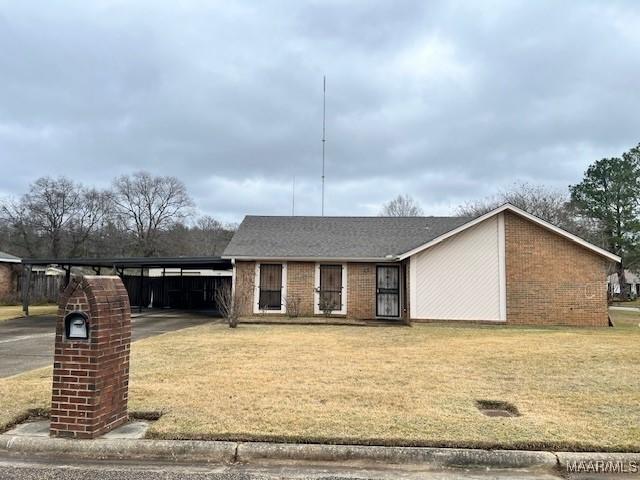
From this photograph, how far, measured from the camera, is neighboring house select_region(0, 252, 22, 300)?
30.0 m

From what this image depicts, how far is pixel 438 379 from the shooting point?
7.39m

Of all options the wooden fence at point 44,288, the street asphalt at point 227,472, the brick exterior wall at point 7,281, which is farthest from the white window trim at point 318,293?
the brick exterior wall at point 7,281

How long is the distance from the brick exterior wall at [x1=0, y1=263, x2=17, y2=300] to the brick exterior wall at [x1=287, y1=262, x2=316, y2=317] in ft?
66.8

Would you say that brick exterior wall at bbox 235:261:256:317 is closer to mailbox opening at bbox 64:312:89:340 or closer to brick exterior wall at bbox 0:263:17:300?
mailbox opening at bbox 64:312:89:340

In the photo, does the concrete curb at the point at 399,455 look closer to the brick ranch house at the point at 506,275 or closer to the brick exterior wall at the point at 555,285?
the brick ranch house at the point at 506,275

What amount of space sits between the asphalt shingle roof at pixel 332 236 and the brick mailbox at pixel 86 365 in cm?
1364

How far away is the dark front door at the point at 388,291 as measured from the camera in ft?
61.6

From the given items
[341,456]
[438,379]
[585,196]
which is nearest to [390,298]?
[438,379]

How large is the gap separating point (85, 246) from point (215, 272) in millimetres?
22847

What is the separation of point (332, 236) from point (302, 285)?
2.86 meters

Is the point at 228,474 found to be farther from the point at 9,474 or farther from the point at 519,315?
the point at 519,315

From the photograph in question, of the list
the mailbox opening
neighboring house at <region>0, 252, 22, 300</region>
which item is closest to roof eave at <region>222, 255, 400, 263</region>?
the mailbox opening

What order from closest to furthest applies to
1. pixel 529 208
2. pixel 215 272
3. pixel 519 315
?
1. pixel 519 315
2. pixel 215 272
3. pixel 529 208

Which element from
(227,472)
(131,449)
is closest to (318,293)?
(131,449)
